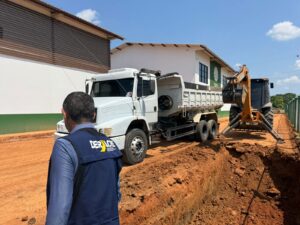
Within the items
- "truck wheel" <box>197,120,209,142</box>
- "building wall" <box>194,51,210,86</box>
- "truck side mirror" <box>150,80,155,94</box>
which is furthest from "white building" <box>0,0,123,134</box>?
"building wall" <box>194,51,210,86</box>

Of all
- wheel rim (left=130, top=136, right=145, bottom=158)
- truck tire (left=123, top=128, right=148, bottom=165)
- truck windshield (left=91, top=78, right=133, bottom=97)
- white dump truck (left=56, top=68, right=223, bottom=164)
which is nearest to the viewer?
white dump truck (left=56, top=68, right=223, bottom=164)

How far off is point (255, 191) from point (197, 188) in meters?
1.74

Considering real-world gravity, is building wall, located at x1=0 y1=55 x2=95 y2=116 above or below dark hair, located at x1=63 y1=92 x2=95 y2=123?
above

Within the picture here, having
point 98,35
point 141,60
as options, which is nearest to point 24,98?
point 98,35

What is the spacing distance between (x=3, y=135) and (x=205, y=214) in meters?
10.6

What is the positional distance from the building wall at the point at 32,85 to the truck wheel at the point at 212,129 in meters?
9.08

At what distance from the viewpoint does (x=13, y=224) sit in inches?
180

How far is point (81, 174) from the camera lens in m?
1.91

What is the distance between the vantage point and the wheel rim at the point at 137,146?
813 centimetres

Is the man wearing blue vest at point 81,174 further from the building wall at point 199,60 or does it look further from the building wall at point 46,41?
the building wall at point 199,60

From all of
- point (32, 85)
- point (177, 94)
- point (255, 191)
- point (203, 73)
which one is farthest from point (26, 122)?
point (203, 73)

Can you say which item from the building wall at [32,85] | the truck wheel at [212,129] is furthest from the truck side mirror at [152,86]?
the building wall at [32,85]

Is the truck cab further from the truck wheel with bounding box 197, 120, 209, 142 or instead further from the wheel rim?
the truck wheel with bounding box 197, 120, 209, 142

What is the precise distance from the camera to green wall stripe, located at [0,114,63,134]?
1364 centimetres
